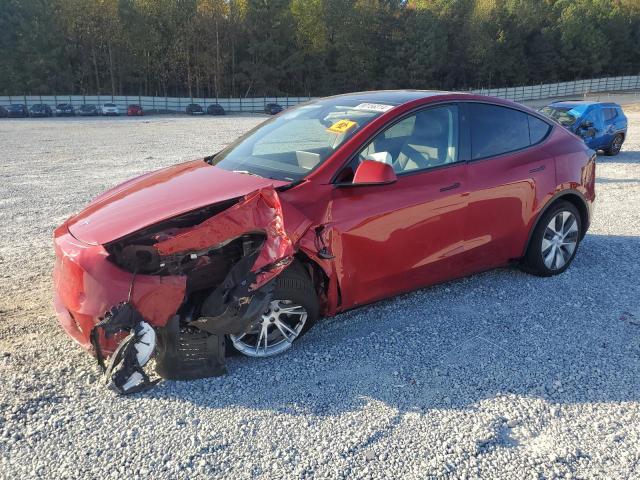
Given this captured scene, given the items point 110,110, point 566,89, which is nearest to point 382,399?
point 110,110

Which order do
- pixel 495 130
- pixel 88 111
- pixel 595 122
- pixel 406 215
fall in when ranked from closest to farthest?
pixel 406 215
pixel 495 130
pixel 595 122
pixel 88 111

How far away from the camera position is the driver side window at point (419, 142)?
12.4ft

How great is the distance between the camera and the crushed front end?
291cm

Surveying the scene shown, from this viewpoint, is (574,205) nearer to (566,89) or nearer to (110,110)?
Result: (110,110)

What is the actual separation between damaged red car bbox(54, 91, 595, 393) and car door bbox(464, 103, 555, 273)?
0.04 feet

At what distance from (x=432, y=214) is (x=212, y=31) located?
64.8 metres

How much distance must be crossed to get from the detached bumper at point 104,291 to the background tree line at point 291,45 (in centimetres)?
5986

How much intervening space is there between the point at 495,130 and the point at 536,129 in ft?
1.95

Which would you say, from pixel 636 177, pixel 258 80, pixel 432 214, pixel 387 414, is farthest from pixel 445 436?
pixel 258 80

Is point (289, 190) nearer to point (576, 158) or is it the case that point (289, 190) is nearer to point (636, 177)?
point (576, 158)

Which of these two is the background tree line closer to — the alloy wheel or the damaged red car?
the alloy wheel

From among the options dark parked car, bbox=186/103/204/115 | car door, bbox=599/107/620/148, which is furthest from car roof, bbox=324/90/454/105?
dark parked car, bbox=186/103/204/115

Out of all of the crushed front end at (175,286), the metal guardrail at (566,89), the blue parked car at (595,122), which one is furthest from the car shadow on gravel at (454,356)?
the metal guardrail at (566,89)

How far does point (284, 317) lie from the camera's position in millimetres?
3445
